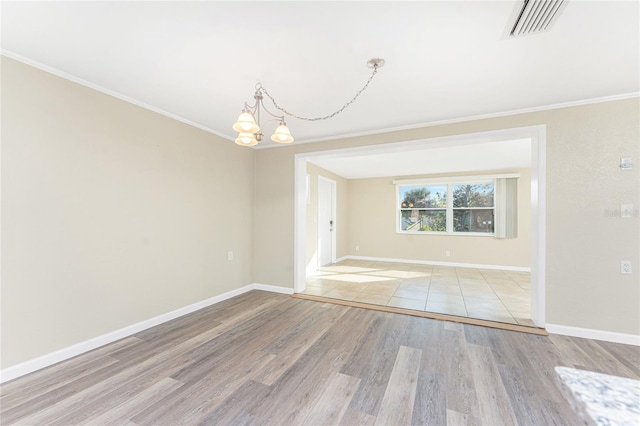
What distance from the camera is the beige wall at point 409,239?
5.79 metres

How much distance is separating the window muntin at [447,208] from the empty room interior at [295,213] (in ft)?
9.18

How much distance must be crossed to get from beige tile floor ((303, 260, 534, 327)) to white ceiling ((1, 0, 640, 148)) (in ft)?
8.15

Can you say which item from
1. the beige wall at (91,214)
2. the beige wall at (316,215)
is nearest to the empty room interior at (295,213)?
the beige wall at (91,214)

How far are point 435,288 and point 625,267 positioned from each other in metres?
2.22

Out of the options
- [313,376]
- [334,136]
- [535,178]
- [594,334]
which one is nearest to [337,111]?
[334,136]

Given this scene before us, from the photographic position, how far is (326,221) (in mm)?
6395

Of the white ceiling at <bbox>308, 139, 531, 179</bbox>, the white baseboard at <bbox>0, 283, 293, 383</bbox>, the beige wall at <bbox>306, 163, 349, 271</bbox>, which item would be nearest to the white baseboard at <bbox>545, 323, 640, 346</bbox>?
the white ceiling at <bbox>308, 139, 531, 179</bbox>

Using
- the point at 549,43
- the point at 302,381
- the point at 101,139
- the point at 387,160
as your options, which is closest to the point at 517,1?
the point at 549,43

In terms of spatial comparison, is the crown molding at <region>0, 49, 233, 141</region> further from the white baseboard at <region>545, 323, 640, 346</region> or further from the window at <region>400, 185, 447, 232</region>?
the window at <region>400, 185, 447, 232</region>

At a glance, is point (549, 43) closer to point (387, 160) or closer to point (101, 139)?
point (387, 160)

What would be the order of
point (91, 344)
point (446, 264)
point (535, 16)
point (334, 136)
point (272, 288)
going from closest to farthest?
point (535, 16) → point (91, 344) → point (334, 136) → point (272, 288) → point (446, 264)

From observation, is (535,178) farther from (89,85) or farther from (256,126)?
(89,85)

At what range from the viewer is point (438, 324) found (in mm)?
2869

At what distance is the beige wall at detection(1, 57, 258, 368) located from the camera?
1.91 meters
